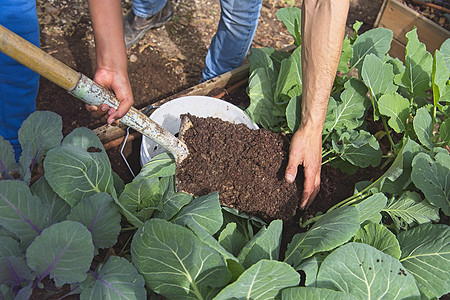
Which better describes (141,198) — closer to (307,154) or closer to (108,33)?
(108,33)

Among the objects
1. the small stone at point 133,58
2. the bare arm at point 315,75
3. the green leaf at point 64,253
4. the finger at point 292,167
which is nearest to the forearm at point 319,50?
the bare arm at point 315,75

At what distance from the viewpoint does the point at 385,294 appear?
122 cm

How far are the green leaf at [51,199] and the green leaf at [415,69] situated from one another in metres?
1.69

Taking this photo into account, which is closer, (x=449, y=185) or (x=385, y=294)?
(x=385, y=294)

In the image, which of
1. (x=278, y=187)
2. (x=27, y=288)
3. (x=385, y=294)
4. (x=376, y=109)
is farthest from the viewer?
(x=376, y=109)

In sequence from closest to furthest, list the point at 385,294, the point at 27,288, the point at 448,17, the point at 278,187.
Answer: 1. the point at 27,288
2. the point at 385,294
3. the point at 278,187
4. the point at 448,17

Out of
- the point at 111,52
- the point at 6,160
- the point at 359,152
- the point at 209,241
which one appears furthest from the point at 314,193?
the point at 6,160

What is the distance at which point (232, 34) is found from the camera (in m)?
2.40

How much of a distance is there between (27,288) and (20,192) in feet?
1.01

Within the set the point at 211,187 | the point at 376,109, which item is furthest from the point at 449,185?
the point at 211,187

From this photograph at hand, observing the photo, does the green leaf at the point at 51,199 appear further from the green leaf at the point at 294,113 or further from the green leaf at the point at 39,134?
the green leaf at the point at 294,113

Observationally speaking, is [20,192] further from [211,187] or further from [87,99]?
[211,187]

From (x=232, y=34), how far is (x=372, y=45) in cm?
85

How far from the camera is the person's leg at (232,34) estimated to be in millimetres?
2275
